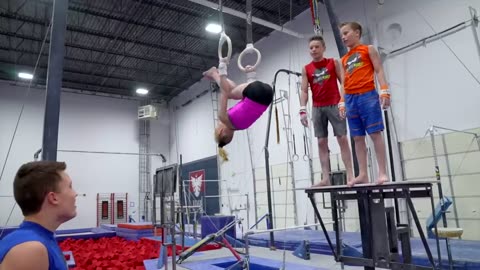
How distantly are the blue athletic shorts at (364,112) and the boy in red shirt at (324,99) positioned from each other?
8.6 inches

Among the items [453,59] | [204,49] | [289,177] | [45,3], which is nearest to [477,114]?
[453,59]

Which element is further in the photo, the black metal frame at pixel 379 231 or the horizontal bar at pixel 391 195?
the black metal frame at pixel 379 231

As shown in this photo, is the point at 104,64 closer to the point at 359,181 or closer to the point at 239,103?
the point at 239,103

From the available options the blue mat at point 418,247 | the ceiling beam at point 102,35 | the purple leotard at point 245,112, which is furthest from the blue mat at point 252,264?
the ceiling beam at point 102,35

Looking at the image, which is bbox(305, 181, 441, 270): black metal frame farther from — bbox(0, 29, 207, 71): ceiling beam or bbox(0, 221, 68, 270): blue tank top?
bbox(0, 29, 207, 71): ceiling beam

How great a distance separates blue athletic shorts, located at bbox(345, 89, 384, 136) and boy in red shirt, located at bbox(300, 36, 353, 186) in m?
0.22

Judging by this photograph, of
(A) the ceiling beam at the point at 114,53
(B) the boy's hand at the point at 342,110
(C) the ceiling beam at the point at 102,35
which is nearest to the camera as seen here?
(B) the boy's hand at the point at 342,110

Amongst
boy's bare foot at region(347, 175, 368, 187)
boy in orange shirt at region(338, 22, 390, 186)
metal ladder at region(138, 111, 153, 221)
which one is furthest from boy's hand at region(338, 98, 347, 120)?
metal ladder at region(138, 111, 153, 221)

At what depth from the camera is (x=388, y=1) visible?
22.1 ft

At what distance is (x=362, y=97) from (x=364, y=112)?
0.12m

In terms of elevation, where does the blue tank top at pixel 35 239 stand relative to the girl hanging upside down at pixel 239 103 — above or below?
below

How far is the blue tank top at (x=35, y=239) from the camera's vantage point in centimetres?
111

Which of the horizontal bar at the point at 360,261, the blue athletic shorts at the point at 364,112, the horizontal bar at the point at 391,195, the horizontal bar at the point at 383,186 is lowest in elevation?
the horizontal bar at the point at 360,261

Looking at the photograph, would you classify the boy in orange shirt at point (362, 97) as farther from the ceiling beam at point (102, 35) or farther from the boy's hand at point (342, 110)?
the ceiling beam at point (102, 35)
